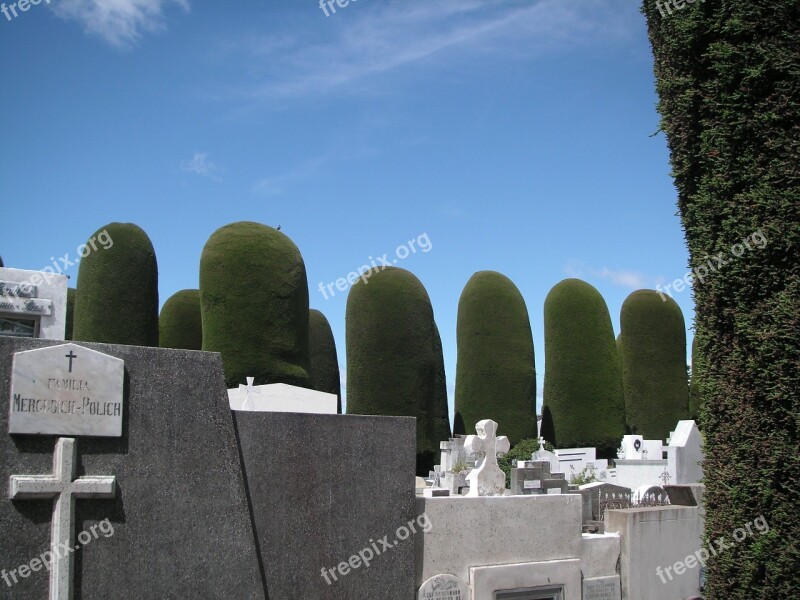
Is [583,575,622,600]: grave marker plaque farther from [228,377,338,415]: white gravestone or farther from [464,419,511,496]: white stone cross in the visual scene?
[228,377,338,415]: white gravestone

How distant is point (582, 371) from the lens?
26.9 meters

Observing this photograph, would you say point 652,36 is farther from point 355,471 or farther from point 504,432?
point 504,432

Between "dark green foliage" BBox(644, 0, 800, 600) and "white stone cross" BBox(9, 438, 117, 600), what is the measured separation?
471 centimetres

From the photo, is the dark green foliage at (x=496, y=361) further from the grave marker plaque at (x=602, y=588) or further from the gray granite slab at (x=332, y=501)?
the gray granite slab at (x=332, y=501)

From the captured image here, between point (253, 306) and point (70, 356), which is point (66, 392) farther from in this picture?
point (253, 306)

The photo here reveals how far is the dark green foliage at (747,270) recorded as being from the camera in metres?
5.71

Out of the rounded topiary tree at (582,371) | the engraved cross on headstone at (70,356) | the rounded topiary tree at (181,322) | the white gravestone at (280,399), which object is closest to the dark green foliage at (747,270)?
the engraved cross on headstone at (70,356)

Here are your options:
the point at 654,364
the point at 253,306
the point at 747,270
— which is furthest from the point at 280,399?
the point at 654,364

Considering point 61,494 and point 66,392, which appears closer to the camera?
point 61,494

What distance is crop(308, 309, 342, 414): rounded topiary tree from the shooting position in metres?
26.8

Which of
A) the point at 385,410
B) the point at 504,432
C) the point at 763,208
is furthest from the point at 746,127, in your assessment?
the point at 504,432

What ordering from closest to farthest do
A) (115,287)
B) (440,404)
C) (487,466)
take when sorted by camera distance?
(487,466)
(115,287)
(440,404)

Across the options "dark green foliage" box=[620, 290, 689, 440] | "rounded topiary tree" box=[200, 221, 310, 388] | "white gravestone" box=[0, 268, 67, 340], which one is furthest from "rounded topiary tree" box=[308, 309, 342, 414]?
"white gravestone" box=[0, 268, 67, 340]

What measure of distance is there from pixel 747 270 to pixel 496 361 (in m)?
19.8
